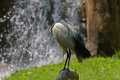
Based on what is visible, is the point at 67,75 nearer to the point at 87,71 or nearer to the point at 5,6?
the point at 87,71

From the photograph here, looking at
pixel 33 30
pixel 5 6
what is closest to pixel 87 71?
pixel 33 30

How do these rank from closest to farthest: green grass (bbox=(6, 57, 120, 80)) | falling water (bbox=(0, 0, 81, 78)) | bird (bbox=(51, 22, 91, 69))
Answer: bird (bbox=(51, 22, 91, 69)), green grass (bbox=(6, 57, 120, 80)), falling water (bbox=(0, 0, 81, 78))

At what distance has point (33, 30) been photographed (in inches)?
577

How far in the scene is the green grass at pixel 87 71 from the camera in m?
9.83

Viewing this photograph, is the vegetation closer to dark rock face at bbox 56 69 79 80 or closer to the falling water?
the falling water

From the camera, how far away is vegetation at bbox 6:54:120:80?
32.3ft

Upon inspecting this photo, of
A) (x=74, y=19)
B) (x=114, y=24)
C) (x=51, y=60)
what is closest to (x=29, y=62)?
(x=51, y=60)

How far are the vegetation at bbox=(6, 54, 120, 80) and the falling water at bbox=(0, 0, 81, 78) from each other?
1519 mm

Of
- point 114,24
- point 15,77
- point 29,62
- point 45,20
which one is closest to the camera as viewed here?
point 15,77

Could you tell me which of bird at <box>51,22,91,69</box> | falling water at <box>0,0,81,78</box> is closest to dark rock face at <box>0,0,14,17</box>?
falling water at <box>0,0,81,78</box>

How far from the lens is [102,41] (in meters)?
12.3

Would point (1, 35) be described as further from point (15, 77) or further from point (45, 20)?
point (15, 77)

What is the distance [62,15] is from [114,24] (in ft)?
7.00

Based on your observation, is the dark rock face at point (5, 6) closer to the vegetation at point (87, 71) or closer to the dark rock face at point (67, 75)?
the vegetation at point (87, 71)
